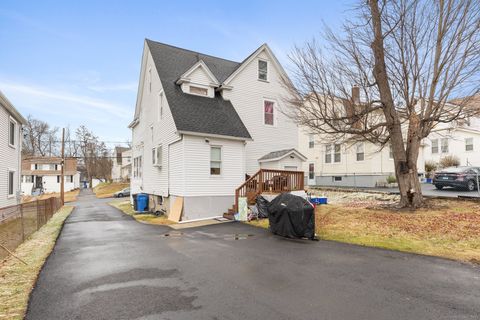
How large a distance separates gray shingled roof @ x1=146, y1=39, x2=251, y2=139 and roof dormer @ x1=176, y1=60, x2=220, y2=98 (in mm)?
362

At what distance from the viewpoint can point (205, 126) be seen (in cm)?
1476

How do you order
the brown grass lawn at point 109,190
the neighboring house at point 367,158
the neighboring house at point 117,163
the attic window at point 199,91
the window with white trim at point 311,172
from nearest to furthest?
the attic window at point 199,91, the neighboring house at point 367,158, the window with white trim at point 311,172, the brown grass lawn at point 109,190, the neighboring house at point 117,163

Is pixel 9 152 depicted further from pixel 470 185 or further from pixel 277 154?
pixel 470 185

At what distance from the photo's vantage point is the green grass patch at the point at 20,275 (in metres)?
4.29

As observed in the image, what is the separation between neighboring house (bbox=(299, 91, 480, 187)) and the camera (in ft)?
84.0

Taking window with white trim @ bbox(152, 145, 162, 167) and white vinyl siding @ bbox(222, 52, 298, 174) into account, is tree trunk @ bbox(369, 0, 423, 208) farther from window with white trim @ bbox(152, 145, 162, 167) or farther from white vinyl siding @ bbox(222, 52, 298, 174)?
window with white trim @ bbox(152, 145, 162, 167)

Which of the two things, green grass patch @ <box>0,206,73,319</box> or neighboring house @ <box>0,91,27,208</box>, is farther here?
neighboring house @ <box>0,91,27,208</box>

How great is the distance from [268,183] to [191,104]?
20.0 ft

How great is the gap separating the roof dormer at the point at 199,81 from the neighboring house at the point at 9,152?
29.1 feet

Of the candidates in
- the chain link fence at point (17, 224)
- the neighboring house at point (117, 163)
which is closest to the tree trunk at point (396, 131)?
the chain link fence at point (17, 224)

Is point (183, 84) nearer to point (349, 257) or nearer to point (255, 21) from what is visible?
point (255, 21)

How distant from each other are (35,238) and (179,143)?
7.03 metres

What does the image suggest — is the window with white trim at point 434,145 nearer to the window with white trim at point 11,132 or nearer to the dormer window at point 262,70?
the dormer window at point 262,70

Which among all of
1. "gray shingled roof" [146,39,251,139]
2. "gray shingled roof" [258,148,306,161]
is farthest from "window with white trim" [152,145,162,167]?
"gray shingled roof" [258,148,306,161]
